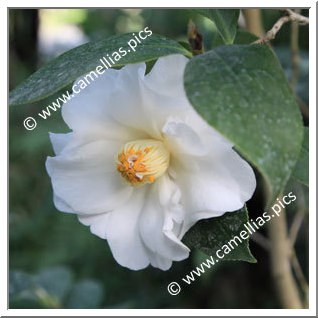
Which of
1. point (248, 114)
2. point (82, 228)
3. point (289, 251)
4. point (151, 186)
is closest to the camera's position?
point (248, 114)

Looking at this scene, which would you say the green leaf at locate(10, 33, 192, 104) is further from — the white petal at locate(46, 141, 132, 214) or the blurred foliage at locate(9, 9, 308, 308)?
the blurred foliage at locate(9, 9, 308, 308)

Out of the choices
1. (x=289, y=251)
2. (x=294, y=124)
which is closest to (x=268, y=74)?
(x=294, y=124)

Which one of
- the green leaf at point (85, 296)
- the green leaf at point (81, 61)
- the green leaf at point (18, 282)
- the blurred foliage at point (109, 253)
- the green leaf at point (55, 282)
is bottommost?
the blurred foliage at point (109, 253)

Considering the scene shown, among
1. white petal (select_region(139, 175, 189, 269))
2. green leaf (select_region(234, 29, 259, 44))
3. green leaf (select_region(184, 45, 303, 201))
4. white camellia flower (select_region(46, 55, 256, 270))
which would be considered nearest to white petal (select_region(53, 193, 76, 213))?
white camellia flower (select_region(46, 55, 256, 270))

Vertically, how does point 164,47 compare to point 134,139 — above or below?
above

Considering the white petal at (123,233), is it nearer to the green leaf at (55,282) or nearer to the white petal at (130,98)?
the white petal at (130,98)

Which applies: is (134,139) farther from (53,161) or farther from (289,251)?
(289,251)

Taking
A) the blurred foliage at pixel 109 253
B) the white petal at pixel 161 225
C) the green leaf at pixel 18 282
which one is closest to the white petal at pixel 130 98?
the white petal at pixel 161 225

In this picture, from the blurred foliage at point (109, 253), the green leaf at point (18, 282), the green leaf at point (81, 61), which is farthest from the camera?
the blurred foliage at point (109, 253)
